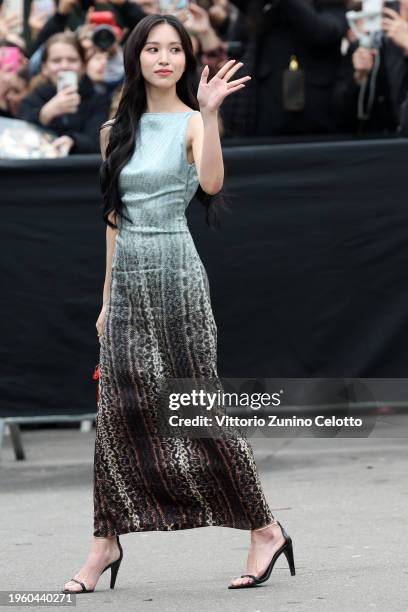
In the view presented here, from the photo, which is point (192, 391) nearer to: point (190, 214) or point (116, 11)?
point (190, 214)

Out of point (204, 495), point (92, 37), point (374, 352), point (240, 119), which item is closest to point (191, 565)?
point (204, 495)

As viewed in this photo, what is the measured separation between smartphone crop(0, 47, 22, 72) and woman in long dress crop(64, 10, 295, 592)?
4.48m

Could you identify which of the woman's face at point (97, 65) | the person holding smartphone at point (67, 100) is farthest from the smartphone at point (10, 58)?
the woman's face at point (97, 65)

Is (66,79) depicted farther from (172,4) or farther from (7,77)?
(172,4)

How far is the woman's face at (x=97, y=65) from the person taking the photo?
1011cm

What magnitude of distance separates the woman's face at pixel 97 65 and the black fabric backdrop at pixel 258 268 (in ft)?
8.31

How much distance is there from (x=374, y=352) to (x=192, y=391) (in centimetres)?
286

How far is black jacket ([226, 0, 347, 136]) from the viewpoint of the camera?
9.30m

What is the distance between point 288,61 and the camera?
9.43 meters

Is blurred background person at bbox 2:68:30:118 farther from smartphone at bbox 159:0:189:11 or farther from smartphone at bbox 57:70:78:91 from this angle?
smartphone at bbox 159:0:189:11

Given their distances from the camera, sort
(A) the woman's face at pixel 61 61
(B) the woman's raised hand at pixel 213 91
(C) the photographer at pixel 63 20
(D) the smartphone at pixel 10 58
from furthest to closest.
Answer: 1. (C) the photographer at pixel 63 20
2. (A) the woman's face at pixel 61 61
3. (D) the smartphone at pixel 10 58
4. (B) the woman's raised hand at pixel 213 91

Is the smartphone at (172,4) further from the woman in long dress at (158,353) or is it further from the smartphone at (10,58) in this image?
the woman in long dress at (158,353)

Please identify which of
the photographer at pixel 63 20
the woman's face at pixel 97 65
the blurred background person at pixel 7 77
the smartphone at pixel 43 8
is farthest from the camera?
the smartphone at pixel 43 8

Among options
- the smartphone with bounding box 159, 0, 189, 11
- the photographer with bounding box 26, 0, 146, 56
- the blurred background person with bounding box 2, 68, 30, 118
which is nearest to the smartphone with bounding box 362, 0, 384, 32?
the smartphone with bounding box 159, 0, 189, 11
